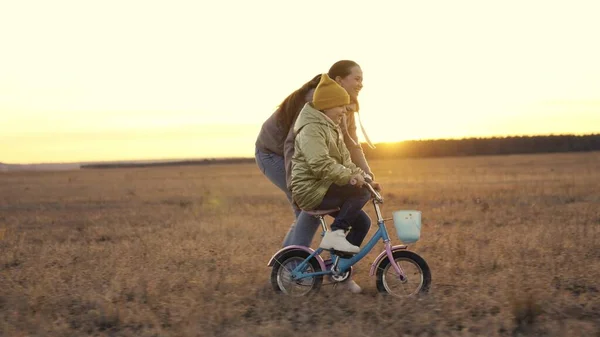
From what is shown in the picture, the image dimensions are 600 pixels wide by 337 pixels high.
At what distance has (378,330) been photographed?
5.39 m

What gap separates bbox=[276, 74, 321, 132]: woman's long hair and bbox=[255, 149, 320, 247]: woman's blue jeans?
0.38 m

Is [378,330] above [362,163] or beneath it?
beneath

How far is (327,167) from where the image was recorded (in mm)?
5922

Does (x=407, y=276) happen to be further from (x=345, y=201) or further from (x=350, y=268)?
(x=345, y=201)

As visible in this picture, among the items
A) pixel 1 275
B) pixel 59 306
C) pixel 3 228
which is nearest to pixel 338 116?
pixel 59 306

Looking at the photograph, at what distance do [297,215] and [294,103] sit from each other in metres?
1.05

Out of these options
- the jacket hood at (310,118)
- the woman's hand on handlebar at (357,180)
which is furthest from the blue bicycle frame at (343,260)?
the jacket hood at (310,118)

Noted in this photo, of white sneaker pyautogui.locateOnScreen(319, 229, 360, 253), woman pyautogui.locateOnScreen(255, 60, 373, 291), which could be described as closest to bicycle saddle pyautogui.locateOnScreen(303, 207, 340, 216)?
white sneaker pyautogui.locateOnScreen(319, 229, 360, 253)

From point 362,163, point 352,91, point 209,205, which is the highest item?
point 352,91

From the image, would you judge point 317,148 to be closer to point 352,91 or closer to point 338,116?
point 338,116

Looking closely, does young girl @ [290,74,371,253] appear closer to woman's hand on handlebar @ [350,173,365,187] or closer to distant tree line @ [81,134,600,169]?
woman's hand on handlebar @ [350,173,365,187]

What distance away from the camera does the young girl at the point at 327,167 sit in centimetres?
595

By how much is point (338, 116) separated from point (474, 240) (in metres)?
4.56

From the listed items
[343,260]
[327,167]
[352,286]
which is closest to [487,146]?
[352,286]
